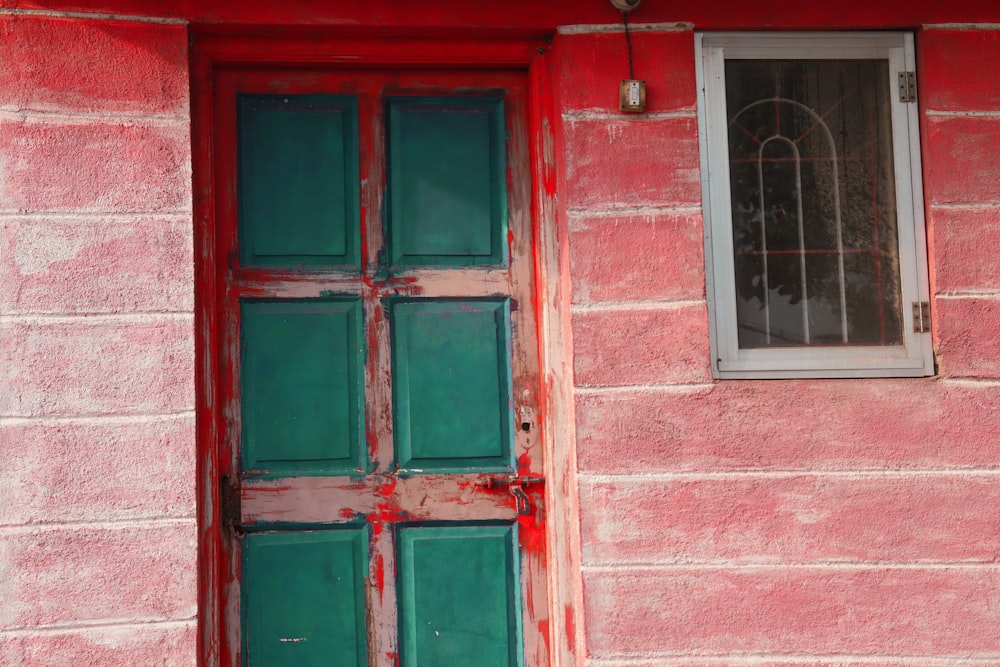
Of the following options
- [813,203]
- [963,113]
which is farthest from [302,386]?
[963,113]

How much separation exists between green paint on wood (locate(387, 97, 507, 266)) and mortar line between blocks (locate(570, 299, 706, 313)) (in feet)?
1.30

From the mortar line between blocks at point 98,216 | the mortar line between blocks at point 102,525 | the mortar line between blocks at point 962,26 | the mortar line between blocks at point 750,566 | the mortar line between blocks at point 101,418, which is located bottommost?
the mortar line between blocks at point 750,566

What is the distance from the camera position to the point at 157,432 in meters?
3.23

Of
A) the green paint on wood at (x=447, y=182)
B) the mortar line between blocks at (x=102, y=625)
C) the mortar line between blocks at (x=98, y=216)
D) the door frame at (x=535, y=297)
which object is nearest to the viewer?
the mortar line between blocks at (x=102, y=625)

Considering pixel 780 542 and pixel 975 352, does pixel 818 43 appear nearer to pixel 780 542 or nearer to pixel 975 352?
pixel 975 352

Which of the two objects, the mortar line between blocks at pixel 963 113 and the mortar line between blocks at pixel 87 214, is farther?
the mortar line between blocks at pixel 963 113

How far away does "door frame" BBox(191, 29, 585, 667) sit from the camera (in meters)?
3.36

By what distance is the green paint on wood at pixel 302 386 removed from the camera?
351 centimetres

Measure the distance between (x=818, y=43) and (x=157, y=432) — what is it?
2.53 meters

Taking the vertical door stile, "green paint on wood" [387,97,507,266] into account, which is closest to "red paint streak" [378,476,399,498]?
the vertical door stile

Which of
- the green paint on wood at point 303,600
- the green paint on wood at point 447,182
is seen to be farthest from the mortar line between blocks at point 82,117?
the green paint on wood at point 303,600

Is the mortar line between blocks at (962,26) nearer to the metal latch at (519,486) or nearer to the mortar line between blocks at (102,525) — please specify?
the metal latch at (519,486)

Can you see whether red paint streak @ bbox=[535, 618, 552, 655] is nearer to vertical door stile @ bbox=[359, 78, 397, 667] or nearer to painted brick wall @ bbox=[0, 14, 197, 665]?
vertical door stile @ bbox=[359, 78, 397, 667]

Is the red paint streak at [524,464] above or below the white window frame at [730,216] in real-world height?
below
